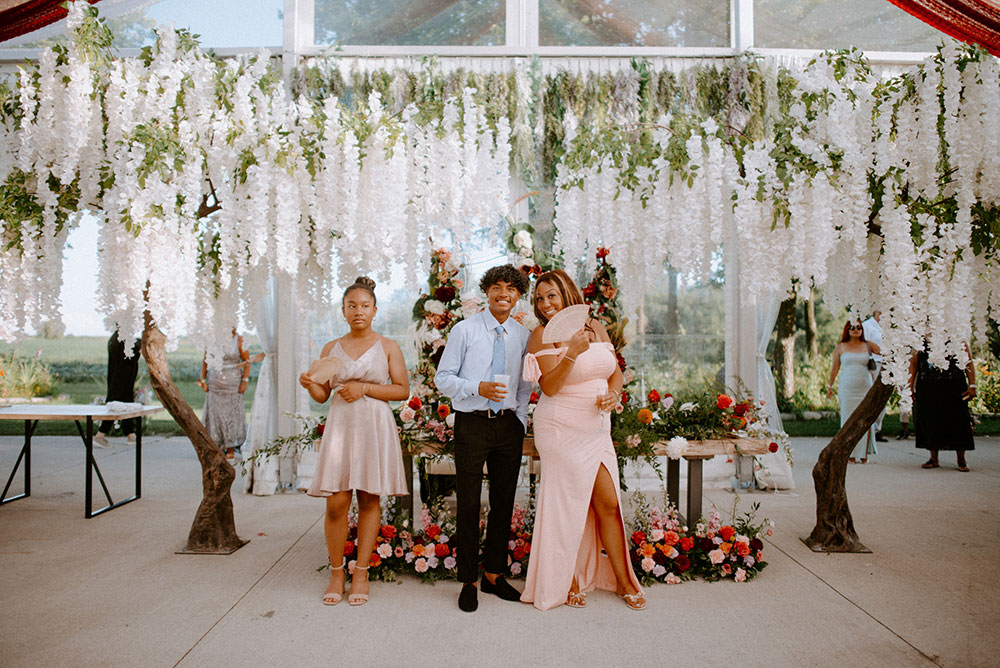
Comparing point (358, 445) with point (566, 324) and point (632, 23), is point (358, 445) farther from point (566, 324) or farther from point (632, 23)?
point (632, 23)

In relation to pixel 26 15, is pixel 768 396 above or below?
below

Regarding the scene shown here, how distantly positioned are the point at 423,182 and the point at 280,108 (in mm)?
803

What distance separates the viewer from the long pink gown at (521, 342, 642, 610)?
10.1 feet

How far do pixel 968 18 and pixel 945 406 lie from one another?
3607mm

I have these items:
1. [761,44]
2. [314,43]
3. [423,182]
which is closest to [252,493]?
[423,182]

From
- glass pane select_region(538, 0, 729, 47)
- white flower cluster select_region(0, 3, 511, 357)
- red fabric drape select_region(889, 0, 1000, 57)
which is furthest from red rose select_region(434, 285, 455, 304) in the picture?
red fabric drape select_region(889, 0, 1000, 57)

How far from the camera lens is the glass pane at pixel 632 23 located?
234 inches

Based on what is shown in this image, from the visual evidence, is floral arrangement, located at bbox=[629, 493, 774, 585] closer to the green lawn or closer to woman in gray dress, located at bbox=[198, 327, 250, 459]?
woman in gray dress, located at bbox=[198, 327, 250, 459]

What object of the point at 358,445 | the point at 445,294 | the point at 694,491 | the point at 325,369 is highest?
the point at 445,294

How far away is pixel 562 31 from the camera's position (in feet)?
19.6

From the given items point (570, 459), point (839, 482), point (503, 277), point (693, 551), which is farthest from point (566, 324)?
point (839, 482)

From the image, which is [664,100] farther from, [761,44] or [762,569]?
[762,569]

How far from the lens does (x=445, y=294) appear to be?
4.11 m

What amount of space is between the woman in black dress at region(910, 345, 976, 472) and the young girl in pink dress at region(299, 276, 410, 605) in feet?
17.5
